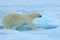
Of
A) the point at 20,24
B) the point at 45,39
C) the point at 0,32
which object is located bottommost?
the point at 45,39

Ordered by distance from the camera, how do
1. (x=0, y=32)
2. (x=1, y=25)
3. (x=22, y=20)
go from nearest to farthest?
1. (x=0, y=32)
2. (x=22, y=20)
3. (x=1, y=25)

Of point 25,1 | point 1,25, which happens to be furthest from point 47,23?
point 25,1

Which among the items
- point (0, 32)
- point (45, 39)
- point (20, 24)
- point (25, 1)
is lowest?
point (45, 39)

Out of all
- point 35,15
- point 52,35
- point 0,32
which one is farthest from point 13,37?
point 35,15

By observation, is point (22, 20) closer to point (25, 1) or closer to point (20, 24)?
point (20, 24)

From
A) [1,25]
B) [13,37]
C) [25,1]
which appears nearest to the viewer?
[13,37]

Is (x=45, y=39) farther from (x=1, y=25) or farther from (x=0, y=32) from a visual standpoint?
A: (x=1, y=25)

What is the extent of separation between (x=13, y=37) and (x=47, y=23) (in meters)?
0.66

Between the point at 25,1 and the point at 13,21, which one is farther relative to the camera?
the point at 25,1

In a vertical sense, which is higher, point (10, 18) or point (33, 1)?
point (33, 1)

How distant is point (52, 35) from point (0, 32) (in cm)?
39

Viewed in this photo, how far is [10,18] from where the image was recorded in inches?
67.9

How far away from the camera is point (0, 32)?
1.43 m

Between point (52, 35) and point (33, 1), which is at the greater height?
point (33, 1)
